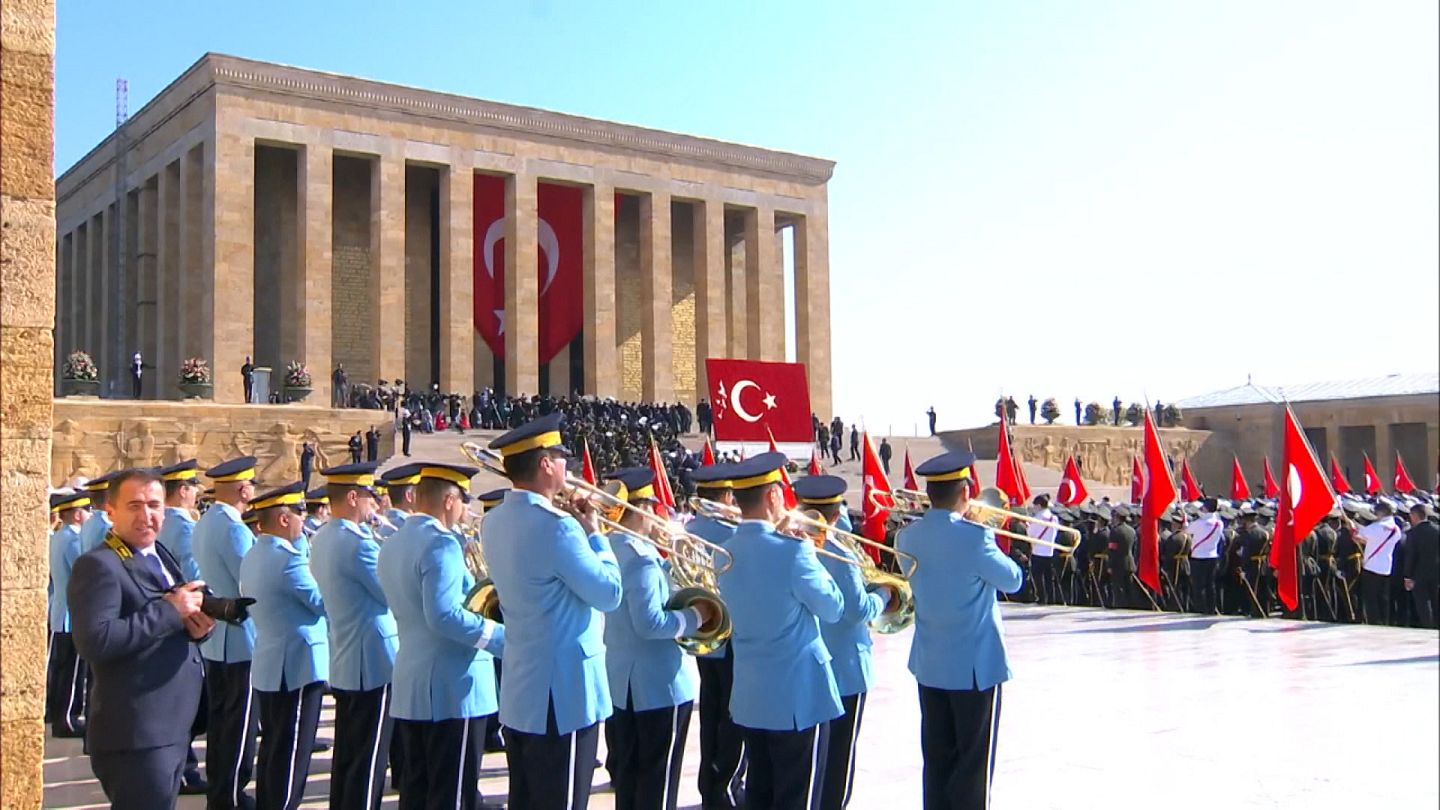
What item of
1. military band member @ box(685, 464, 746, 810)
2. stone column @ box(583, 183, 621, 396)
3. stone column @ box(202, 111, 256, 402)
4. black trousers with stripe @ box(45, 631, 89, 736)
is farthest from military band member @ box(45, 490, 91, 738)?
stone column @ box(583, 183, 621, 396)

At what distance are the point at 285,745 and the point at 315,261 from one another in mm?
31637

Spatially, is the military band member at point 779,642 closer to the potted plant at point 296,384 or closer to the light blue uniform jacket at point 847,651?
the light blue uniform jacket at point 847,651

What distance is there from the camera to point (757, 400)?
2058 cm

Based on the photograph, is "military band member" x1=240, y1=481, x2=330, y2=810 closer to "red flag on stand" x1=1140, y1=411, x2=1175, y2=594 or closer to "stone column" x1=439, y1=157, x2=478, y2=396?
"red flag on stand" x1=1140, y1=411, x2=1175, y2=594

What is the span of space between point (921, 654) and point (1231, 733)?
3.18m

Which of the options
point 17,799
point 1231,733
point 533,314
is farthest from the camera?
point 533,314

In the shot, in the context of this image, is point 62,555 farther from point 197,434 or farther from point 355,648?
point 197,434

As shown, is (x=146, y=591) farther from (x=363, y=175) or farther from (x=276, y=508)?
(x=363, y=175)

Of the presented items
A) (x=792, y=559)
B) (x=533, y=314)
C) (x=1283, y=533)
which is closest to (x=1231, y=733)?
(x=792, y=559)

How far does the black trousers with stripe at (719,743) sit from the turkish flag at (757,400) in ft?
39.7

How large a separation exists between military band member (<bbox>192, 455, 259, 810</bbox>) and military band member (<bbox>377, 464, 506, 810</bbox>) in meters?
1.66

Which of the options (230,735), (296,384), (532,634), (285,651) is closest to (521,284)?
(296,384)

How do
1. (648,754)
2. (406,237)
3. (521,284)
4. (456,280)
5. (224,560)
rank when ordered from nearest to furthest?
(648,754) < (224,560) < (456,280) < (521,284) < (406,237)

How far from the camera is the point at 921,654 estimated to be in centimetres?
555
